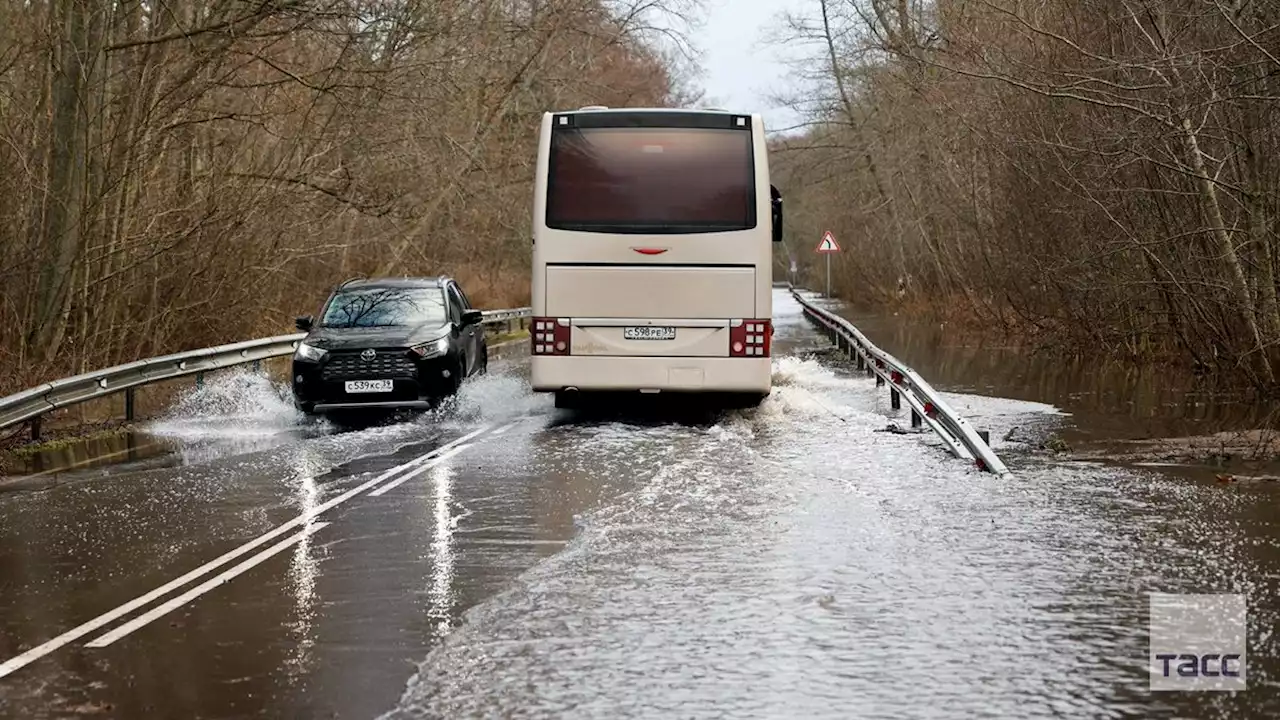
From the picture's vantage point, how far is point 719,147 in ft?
59.0

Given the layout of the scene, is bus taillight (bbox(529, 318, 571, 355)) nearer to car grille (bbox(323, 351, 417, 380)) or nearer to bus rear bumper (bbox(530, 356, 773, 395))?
bus rear bumper (bbox(530, 356, 773, 395))

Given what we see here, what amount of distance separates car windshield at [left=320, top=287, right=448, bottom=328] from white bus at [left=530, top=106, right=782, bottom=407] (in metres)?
3.05

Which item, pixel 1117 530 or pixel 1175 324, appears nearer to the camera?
pixel 1117 530

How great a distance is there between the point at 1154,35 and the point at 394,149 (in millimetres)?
18097

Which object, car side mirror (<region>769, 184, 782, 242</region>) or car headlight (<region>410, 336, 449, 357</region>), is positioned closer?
car side mirror (<region>769, 184, 782, 242</region>)

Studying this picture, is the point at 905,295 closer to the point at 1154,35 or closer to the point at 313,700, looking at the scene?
the point at 1154,35

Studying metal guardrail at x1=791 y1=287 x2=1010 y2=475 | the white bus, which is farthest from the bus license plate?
metal guardrail at x1=791 y1=287 x2=1010 y2=475

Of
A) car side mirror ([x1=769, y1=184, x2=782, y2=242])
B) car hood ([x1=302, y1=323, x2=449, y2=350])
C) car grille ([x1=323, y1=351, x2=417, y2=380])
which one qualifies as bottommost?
car grille ([x1=323, y1=351, x2=417, y2=380])

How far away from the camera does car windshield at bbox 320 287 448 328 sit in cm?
2023

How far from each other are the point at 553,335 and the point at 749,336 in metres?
2.23

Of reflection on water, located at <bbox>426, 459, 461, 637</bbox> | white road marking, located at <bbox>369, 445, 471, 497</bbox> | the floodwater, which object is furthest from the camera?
the floodwater

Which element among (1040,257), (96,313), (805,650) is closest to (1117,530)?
(805,650)

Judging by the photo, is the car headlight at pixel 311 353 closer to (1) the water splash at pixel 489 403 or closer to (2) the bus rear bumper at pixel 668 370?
(1) the water splash at pixel 489 403

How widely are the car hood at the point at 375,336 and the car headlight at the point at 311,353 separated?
0.06 meters
